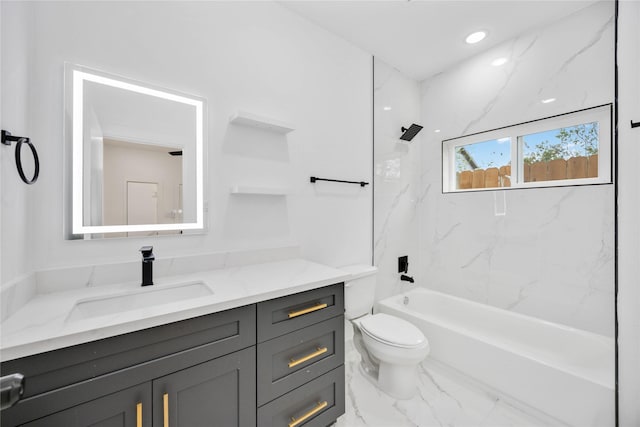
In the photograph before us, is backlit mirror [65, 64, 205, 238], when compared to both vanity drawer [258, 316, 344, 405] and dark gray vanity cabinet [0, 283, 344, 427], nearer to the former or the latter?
dark gray vanity cabinet [0, 283, 344, 427]

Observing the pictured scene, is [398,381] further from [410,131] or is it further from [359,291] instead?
[410,131]

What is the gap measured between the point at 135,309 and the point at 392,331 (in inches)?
59.0

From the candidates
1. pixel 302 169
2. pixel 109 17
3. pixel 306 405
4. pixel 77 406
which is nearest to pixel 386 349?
pixel 306 405

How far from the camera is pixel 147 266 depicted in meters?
1.27

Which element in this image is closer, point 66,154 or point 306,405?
point 66,154

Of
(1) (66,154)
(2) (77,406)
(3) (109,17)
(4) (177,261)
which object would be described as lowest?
(2) (77,406)

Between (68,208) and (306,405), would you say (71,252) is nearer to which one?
(68,208)

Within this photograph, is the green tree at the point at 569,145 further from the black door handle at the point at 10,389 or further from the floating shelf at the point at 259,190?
the black door handle at the point at 10,389

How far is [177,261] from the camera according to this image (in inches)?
57.1

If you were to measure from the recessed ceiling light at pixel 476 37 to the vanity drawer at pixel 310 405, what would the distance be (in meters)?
2.71

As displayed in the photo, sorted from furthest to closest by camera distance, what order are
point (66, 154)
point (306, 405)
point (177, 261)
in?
point (177, 261) < point (306, 405) < point (66, 154)

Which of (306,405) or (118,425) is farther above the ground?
(118,425)

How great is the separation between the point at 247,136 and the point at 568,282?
100 inches

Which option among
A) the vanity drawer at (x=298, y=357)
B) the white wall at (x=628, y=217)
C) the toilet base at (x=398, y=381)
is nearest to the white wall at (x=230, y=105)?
the vanity drawer at (x=298, y=357)
